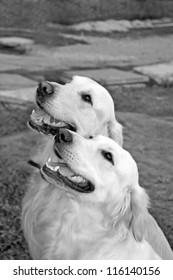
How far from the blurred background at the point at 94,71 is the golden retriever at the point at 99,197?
0.92 m

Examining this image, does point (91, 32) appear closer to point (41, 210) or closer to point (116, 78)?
point (116, 78)

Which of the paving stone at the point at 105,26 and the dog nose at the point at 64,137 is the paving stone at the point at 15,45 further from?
the dog nose at the point at 64,137

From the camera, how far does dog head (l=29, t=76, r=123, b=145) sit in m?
4.22

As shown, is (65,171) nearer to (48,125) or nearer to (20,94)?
(48,125)

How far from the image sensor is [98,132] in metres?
4.39

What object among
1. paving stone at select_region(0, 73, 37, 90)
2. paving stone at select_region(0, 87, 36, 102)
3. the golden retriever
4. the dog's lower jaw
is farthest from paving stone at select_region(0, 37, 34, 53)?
the golden retriever

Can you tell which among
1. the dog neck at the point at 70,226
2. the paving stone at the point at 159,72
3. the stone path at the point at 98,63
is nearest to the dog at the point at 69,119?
the dog neck at the point at 70,226

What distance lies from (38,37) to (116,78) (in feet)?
8.65

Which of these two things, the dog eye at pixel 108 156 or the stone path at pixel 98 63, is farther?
the stone path at pixel 98 63

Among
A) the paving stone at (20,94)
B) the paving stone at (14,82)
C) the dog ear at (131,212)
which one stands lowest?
the paving stone at (14,82)

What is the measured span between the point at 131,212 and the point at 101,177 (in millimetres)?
277

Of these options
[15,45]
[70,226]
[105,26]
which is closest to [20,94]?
[15,45]

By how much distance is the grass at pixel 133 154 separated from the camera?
16.7ft

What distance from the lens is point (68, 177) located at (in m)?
3.79
